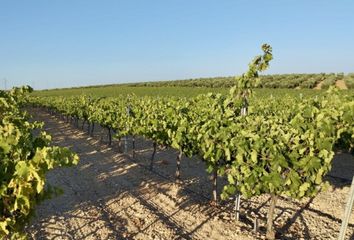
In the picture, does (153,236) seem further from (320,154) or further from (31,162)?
(31,162)

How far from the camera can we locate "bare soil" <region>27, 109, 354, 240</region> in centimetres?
796

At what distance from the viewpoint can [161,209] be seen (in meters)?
9.33

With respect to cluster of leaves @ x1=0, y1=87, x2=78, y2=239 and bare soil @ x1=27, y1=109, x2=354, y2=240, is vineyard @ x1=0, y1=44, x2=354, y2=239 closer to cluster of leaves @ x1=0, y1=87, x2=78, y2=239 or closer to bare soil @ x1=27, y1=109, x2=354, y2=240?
cluster of leaves @ x1=0, y1=87, x2=78, y2=239

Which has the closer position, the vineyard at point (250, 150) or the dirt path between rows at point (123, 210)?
the vineyard at point (250, 150)

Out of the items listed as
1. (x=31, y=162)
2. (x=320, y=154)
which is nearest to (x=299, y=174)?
(x=320, y=154)

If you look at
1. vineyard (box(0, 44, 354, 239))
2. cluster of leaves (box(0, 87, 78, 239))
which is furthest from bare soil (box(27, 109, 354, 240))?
cluster of leaves (box(0, 87, 78, 239))

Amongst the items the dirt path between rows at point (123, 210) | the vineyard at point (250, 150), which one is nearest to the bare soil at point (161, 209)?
the dirt path between rows at point (123, 210)

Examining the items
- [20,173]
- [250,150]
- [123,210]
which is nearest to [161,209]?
[123,210]

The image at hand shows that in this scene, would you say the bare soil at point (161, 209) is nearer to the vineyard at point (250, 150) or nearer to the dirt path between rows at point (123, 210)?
the dirt path between rows at point (123, 210)

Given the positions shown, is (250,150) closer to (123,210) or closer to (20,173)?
(123,210)

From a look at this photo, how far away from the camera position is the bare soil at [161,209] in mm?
7965

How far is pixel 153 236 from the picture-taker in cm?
775

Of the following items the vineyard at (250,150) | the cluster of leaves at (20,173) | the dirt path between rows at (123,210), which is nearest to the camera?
the cluster of leaves at (20,173)

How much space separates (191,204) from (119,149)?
8065 millimetres
